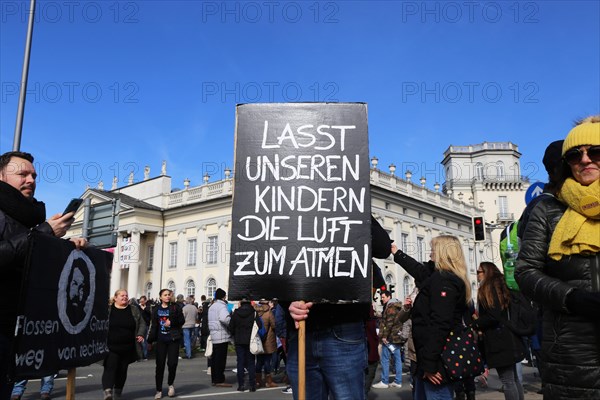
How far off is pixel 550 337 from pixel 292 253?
1571 millimetres

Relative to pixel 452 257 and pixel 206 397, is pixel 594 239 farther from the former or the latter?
pixel 206 397

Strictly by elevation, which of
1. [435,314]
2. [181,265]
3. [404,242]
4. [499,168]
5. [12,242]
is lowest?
[435,314]

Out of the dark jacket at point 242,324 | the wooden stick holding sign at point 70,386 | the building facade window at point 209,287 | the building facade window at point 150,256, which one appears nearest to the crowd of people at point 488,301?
the wooden stick holding sign at point 70,386

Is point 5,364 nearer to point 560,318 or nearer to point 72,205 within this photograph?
point 72,205

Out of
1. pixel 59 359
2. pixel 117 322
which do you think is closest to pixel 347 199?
pixel 59 359

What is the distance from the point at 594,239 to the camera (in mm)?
2303

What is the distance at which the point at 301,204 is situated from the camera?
11.3 feet

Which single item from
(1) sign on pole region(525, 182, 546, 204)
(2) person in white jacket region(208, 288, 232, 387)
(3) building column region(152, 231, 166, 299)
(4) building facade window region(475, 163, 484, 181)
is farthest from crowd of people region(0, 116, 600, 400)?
(4) building facade window region(475, 163, 484, 181)

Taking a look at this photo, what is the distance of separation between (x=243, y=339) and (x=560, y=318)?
8192 millimetres

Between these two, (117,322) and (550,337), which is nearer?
(550,337)

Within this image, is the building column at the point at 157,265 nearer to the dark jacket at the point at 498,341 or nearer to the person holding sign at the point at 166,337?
the person holding sign at the point at 166,337

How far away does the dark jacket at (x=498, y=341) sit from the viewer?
219 inches

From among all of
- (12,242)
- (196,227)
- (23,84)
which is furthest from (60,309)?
(196,227)

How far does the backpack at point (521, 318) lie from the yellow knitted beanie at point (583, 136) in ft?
11.8
